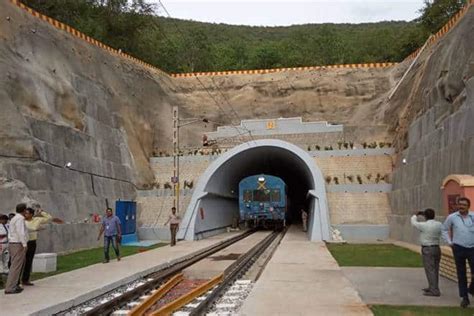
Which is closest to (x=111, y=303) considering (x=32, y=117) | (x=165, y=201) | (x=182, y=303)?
(x=182, y=303)

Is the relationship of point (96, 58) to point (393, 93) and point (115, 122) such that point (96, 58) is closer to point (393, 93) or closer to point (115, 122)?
point (115, 122)

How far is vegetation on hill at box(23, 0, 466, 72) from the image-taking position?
50656 millimetres

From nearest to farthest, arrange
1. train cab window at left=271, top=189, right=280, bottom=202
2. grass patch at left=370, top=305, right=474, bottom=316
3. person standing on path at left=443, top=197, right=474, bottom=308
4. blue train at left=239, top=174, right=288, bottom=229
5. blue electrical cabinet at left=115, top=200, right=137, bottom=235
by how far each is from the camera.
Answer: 1. grass patch at left=370, top=305, right=474, bottom=316
2. person standing on path at left=443, top=197, right=474, bottom=308
3. blue electrical cabinet at left=115, top=200, right=137, bottom=235
4. blue train at left=239, top=174, right=288, bottom=229
5. train cab window at left=271, top=189, right=280, bottom=202

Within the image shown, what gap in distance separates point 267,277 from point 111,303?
4.09 m

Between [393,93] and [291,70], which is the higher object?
[291,70]

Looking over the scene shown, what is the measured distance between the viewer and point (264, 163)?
4038 centimetres

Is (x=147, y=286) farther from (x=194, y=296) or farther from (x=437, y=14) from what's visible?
(x=437, y=14)

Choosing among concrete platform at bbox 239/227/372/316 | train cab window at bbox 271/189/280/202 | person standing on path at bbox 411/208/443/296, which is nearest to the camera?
concrete platform at bbox 239/227/372/316

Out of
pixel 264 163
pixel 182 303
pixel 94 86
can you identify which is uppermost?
pixel 94 86

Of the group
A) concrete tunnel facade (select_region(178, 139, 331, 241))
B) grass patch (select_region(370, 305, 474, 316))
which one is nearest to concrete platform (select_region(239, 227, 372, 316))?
grass patch (select_region(370, 305, 474, 316))

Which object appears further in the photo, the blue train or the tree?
the tree

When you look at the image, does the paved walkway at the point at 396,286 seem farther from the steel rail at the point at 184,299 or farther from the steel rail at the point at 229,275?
the steel rail at the point at 184,299

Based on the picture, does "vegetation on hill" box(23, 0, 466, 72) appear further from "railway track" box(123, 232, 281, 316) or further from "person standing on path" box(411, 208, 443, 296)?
"person standing on path" box(411, 208, 443, 296)

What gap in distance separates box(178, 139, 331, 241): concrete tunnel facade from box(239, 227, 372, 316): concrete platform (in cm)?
1060
